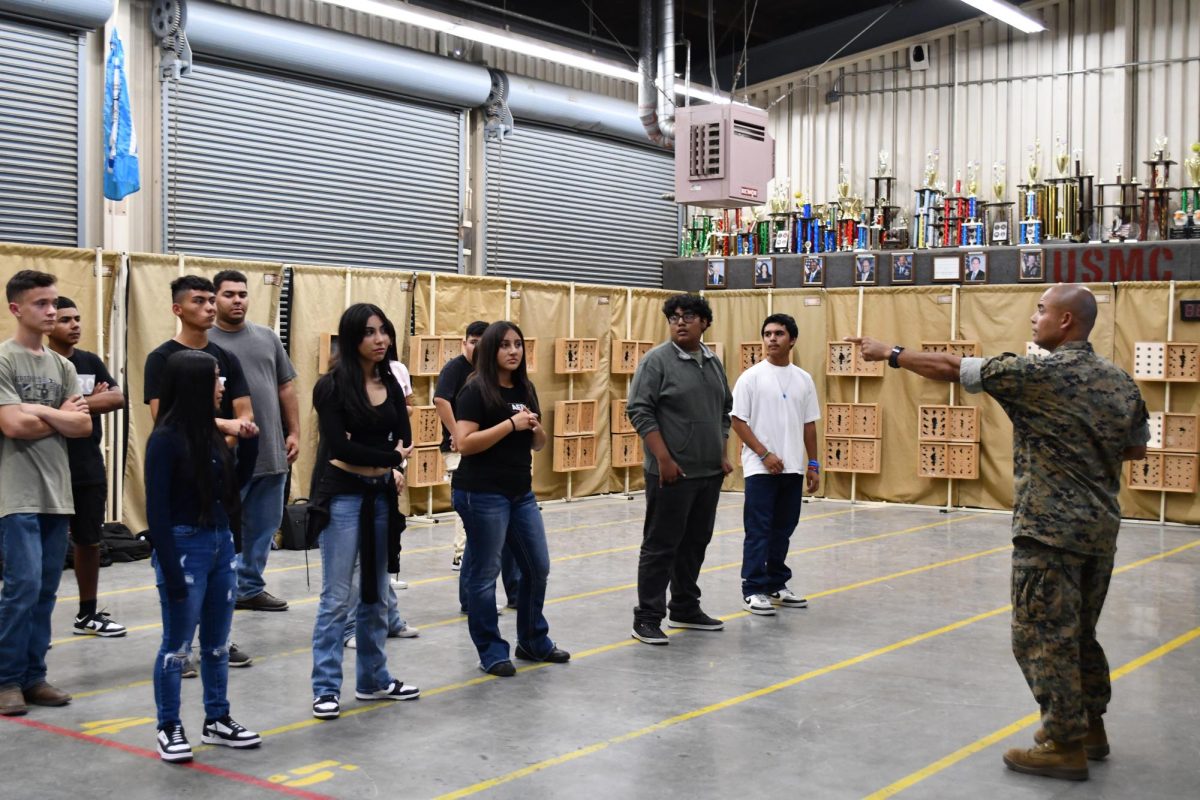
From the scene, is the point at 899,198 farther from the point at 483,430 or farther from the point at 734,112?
the point at 483,430

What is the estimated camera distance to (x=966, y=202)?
15.8 m

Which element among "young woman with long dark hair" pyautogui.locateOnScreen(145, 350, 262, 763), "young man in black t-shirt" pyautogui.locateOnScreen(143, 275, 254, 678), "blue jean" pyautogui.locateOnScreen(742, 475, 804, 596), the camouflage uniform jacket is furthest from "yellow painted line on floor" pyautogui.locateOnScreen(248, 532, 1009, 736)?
the camouflage uniform jacket

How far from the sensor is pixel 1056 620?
4.74 metres

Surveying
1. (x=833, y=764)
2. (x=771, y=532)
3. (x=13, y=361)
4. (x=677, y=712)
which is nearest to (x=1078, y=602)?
(x=833, y=764)

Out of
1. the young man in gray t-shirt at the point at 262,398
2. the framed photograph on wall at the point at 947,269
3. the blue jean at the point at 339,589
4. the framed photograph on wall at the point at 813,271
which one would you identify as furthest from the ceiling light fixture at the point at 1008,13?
the blue jean at the point at 339,589

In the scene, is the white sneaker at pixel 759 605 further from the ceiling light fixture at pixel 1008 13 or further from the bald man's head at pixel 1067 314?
the ceiling light fixture at pixel 1008 13

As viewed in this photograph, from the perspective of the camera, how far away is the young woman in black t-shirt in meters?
6.09

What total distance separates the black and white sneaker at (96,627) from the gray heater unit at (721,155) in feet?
25.1

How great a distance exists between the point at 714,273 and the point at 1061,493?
12.3 meters

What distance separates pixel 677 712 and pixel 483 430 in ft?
5.50

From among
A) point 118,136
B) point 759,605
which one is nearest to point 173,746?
point 759,605

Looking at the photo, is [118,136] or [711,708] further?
[118,136]

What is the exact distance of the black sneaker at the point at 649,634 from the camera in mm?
7133

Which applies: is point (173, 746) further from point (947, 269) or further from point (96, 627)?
point (947, 269)
